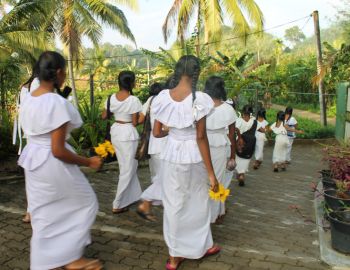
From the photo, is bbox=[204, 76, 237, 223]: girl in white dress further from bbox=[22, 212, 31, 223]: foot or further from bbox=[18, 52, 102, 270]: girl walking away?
bbox=[22, 212, 31, 223]: foot

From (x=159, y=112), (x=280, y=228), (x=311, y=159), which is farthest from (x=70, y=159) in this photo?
(x=311, y=159)

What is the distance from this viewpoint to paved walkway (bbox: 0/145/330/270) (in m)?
3.97

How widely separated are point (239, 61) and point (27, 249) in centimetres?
1320

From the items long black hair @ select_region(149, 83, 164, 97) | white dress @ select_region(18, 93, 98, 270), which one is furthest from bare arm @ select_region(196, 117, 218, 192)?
long black hair @ select_region(149, 83, 164, 97)

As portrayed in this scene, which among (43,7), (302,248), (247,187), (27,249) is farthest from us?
(43,7)

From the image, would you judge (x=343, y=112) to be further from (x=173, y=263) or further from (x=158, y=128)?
(x=173, y=263)

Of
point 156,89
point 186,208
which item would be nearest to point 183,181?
point 186,208

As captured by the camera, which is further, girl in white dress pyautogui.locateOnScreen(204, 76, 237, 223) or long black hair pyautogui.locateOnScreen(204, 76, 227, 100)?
long black hair pyautogui.locateOnScreen(204, 76, 227, 100)

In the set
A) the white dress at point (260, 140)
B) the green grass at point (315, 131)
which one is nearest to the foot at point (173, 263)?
the white dress at point (260, 140)

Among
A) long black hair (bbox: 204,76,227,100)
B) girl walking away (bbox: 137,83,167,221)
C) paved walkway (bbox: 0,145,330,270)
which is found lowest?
paved walkway (bbox: 0,145,330,270)

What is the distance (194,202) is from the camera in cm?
387

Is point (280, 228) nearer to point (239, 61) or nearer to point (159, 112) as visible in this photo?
point (159, 112)

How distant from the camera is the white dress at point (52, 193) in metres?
3.17

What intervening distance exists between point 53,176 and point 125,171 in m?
2.18
